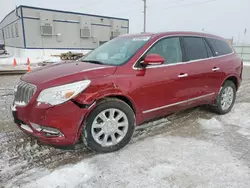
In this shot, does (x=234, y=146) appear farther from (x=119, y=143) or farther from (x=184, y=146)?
(x=119, y=143)

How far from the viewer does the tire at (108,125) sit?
2789 millimetres

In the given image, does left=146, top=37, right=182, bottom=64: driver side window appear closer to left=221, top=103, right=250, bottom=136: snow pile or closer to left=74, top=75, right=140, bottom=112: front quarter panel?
left=74, top=75, right=140, bottom=112: front quarter panel

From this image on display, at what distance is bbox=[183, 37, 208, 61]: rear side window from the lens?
3.86m

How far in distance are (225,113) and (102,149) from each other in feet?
10.4

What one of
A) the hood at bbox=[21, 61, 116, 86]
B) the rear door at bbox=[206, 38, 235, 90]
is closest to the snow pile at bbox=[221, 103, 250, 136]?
the rear door at bbox=[206, 38, 235, 90]

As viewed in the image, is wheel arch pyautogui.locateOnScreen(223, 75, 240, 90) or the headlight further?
wheel arch pyautogui.locateOnScreen(223, 75, 240, 90)

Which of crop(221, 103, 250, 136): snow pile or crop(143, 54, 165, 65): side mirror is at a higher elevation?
crop(143, 54, 165, 65): side mirror

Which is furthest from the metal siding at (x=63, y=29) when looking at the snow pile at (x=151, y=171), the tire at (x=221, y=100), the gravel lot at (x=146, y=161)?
the snow pile at (x=151, y=171)

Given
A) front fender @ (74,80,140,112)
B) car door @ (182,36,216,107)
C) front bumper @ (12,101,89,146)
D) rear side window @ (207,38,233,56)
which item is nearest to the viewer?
front bumper @ (12,101,89,146)

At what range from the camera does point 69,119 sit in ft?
8.62

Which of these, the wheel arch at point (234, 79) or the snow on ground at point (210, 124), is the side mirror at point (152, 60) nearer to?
the snow on ground at point (210, 124)

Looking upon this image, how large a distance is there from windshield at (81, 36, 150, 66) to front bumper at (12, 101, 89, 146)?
998 millimetres

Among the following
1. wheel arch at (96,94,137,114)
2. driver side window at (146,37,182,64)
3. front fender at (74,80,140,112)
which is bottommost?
wheel arch at (96,94,137,114)

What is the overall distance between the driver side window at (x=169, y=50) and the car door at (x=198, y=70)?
0.58 feet
